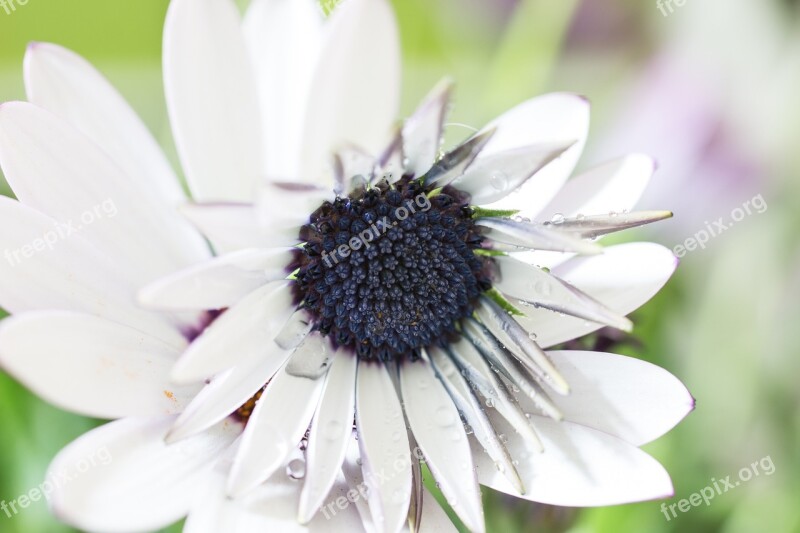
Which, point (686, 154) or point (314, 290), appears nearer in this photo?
point (314, 290)

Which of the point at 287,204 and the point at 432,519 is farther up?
the point at 287,204

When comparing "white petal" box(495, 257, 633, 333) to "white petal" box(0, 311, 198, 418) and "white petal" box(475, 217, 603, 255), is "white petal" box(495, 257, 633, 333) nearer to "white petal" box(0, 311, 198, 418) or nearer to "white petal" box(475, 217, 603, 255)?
"white petal" box(475, 217, 603, 255)

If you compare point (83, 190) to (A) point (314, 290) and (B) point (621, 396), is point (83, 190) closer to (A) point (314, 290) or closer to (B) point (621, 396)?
(A) point (314, 290)

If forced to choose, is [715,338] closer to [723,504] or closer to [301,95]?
[723,504]

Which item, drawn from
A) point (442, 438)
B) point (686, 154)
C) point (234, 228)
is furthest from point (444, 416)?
point (686, 154)
